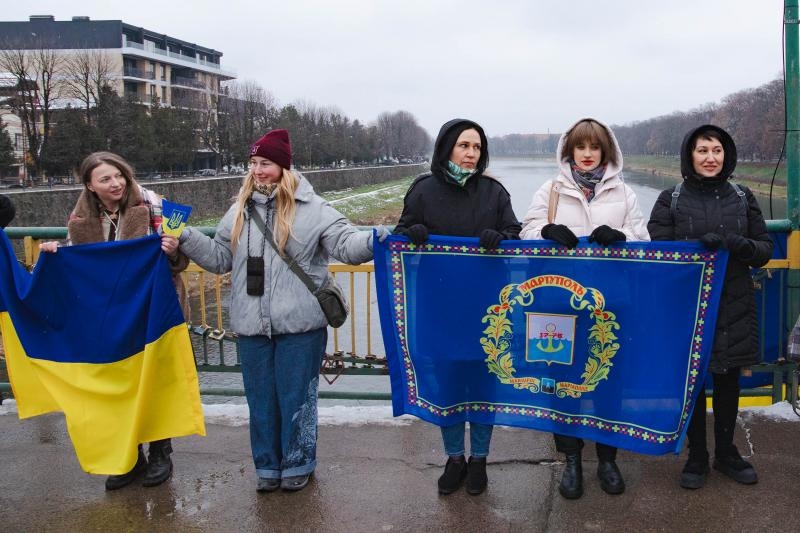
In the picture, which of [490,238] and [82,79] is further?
[82,79]

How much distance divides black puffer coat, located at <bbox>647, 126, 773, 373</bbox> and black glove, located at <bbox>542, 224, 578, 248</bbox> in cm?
48

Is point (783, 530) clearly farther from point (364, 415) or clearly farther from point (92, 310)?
point (92, 310)

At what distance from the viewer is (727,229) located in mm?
3703

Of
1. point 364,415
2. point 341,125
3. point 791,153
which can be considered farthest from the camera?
point 341,125

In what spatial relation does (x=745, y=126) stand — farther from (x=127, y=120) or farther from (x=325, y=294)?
(x=325, y=294)

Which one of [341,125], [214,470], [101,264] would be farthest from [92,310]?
[341,125]

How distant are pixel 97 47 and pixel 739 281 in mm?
87276

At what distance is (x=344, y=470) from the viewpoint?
423 centimetres

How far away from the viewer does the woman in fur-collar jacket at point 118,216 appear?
3941 millimetres

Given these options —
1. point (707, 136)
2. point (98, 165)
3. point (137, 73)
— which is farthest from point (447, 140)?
point (137, 73)

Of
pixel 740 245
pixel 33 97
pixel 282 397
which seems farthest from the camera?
pixel 33 97

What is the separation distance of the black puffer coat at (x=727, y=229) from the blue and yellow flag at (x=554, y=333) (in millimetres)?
137

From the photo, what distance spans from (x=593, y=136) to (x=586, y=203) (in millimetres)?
326

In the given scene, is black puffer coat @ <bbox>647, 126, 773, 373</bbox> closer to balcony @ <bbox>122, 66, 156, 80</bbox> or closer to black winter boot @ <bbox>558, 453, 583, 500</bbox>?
black winter boot @ <bbox>558, 453, 583, 500</bbox>
